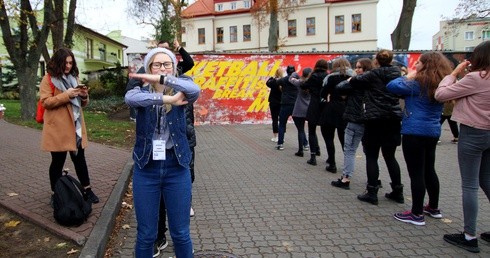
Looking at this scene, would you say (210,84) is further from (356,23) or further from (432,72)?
(356,23)

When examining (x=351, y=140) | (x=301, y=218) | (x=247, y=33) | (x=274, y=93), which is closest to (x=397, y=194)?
(x=351, y=140)

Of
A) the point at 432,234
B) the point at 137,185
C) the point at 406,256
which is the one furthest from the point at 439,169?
the point at 137,185

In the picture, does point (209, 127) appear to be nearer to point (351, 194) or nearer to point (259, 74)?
point (259, 74)

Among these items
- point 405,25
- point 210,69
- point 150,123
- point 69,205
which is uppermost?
point 405,25

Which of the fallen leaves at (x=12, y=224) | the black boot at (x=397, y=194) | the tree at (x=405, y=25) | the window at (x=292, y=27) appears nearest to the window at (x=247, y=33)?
the window at (x=292, y=27)

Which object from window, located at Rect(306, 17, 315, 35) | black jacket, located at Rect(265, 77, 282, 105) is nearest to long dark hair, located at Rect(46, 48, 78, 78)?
black jacket, located at Rect(265, 77, 282, 105)

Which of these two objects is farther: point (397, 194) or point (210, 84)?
point (210, 84)

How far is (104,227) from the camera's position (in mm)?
4090

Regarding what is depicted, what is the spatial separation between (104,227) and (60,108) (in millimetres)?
1439

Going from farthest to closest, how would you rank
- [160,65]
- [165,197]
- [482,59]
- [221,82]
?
[221,82] → [482,59] → [165,197] → [160,65]

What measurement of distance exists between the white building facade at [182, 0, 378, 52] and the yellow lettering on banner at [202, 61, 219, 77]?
3046 cm

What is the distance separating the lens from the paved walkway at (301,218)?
3.89 metres

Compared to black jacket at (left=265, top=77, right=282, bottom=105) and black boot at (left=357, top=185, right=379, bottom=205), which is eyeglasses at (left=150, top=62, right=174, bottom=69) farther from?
black jacket at (left=265, top=77, right=282, bottom=105)

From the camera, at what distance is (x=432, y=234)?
4215 millimetres
